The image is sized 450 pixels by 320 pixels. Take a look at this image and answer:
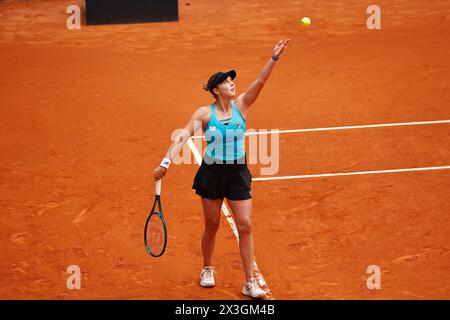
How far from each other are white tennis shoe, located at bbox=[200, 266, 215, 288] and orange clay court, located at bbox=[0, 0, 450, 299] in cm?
7

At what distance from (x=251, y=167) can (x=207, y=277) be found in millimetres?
3429

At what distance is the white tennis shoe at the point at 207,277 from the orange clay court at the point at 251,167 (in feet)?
0.25

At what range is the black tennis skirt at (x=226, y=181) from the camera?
7.91 m

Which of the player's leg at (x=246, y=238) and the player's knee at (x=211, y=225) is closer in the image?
the player's leg at (x=246, y=238)

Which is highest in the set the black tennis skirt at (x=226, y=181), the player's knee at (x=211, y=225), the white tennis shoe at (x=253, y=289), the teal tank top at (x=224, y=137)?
the teal tank top at (x=224, y=137)

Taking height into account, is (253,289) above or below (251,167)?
below

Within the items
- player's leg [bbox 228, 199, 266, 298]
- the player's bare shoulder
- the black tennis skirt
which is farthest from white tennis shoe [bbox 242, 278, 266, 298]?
the player's bare shoulder

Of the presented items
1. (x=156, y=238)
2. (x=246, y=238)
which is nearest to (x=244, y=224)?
(x=246, y=238)

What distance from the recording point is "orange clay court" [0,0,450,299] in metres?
8.84

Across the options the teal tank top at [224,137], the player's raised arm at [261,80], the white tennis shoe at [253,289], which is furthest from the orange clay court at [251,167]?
the player's raised arm at [261,80]

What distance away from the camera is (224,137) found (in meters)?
7.87

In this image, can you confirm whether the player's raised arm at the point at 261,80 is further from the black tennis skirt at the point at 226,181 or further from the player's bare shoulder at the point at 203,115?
the black tennis skirt at the point at 226,181

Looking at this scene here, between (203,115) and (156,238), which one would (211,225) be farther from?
(203,115)

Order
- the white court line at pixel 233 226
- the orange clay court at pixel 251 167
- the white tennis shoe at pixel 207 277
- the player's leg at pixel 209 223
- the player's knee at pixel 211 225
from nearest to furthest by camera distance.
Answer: the player's leg at pixel 209 223, the player's knee at pixel 211 225, the white court line at pixel 233 226, the white tennis shoe at pixel 207 277, the orange clay court at pixel 251 167
